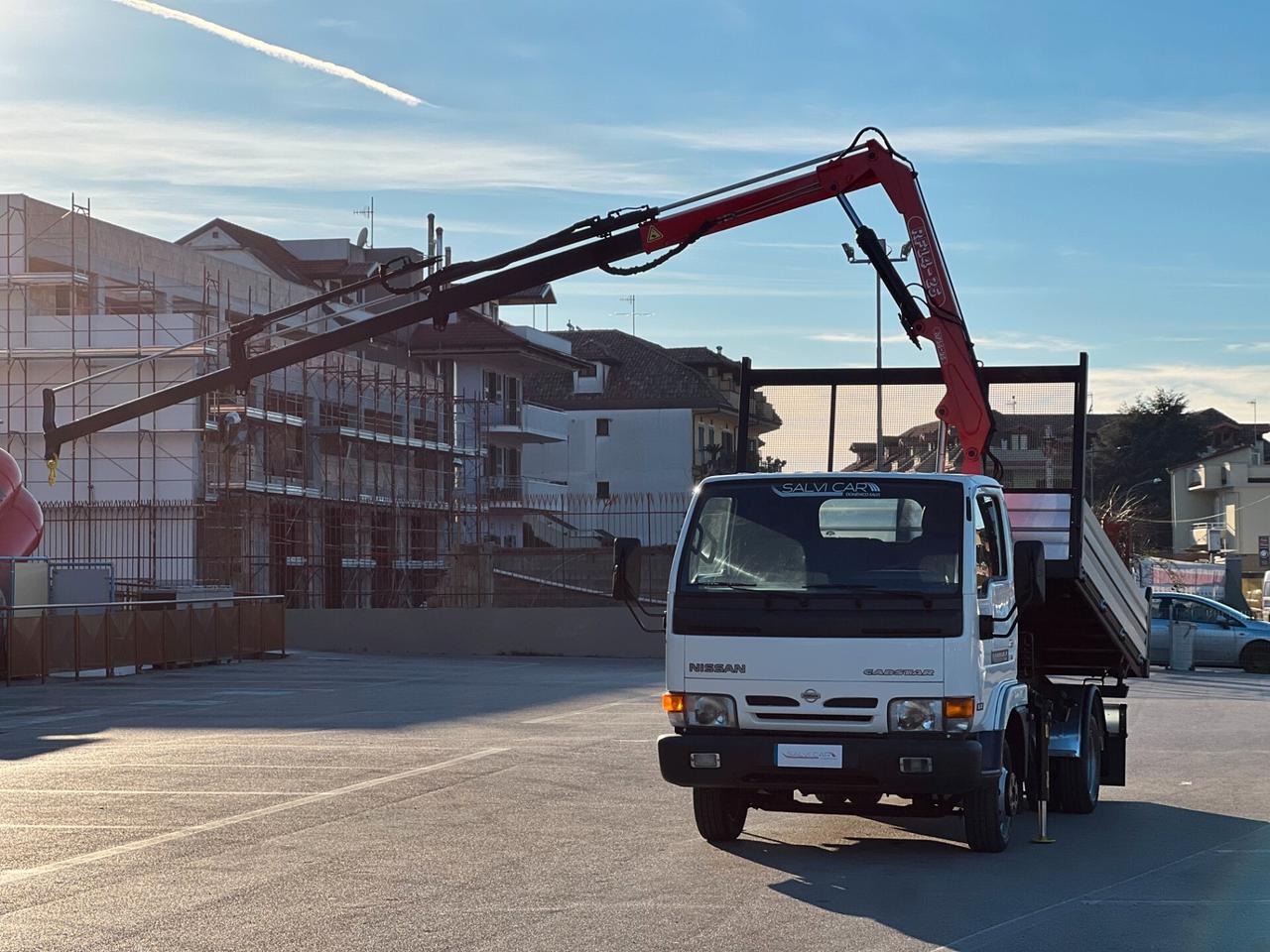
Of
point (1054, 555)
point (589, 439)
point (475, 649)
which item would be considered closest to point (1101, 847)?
point (1054, 555)

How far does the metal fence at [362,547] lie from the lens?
138 feet

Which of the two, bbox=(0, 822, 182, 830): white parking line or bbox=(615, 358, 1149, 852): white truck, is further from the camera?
bbox=(0, 822, 182, 830): white parking line

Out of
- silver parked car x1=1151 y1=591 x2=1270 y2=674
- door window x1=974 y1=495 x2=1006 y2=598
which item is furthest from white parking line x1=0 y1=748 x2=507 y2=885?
silver parked car x1=1151 y1=591 x2=1270 y2=674

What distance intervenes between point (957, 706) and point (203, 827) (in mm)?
5266

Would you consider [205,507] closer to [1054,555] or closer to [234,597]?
[234,597]

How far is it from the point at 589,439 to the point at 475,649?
151 feet

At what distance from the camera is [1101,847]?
12125mm

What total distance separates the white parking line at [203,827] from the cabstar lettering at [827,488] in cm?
453

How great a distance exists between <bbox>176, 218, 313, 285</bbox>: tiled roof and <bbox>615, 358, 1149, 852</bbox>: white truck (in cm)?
5771

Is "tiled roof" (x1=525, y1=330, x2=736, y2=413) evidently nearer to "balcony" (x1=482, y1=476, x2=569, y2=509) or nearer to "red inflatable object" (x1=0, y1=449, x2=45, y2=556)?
"balcony" (x1=482, y1=476, x2=569, y2=509)

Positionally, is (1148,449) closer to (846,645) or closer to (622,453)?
(622,453)

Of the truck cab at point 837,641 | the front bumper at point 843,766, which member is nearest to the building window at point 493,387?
the truck cab at point 837,641

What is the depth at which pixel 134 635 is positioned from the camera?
106 feet

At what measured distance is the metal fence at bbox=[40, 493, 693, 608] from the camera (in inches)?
1661
